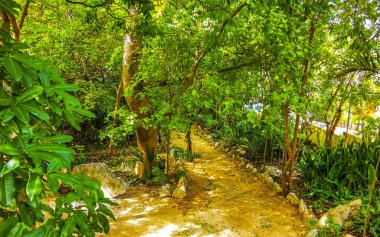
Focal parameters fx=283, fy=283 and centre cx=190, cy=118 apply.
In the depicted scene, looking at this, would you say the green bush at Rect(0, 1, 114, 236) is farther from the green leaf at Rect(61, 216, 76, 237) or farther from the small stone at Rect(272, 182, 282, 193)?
the small stone at Rect(272, 182, 282, 193)

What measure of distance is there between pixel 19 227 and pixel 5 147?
0.91ft

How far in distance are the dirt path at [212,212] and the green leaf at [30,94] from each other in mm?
3266

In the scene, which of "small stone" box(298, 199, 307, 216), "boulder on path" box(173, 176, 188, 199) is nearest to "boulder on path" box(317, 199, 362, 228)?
"small stone" box(298, 199, 307, 216)

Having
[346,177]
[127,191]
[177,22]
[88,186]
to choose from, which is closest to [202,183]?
[127,191]

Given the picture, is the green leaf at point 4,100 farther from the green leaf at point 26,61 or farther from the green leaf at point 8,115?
the green leaf at point 26,61

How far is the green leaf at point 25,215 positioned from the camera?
1.12 meters

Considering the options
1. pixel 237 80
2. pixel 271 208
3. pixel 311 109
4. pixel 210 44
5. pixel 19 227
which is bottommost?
pixel 271 208

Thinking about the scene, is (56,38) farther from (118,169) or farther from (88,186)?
(88,186)

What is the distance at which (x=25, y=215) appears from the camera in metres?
1.12

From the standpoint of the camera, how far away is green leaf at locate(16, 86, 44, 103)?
100 centimetres

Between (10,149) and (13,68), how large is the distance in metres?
0.29

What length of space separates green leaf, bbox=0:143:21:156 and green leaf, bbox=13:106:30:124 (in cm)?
9

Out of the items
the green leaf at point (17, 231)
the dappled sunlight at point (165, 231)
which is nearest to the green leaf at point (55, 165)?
the green leaf at point (17, 231)

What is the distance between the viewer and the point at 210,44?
4.33 meters
